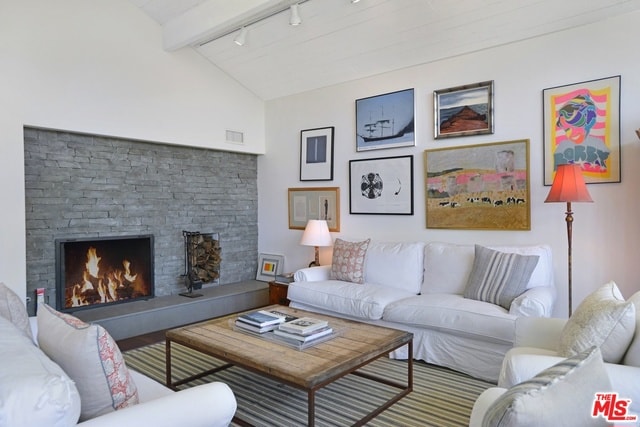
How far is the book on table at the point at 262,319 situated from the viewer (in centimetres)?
264

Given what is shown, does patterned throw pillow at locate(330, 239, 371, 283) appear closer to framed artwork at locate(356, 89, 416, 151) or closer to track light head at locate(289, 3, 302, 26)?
framed artwork at locate(356, 89, 416, 151)

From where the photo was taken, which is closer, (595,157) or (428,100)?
(595,157)

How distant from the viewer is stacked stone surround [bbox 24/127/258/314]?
377 cm

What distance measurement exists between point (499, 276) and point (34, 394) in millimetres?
2915

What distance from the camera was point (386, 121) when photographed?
4387 millimetres

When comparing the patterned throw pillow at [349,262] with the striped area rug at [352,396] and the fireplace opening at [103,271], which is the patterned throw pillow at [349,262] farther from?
the fireplace opening at [103,271]

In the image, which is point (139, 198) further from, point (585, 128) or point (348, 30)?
point (585, 128)

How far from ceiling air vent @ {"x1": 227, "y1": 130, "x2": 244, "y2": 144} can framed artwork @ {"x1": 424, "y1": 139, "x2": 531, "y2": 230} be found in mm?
2339

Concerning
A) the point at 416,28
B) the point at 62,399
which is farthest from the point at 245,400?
the point at 416,28

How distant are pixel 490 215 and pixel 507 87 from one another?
44.0 inches

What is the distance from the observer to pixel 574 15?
3.21 meters

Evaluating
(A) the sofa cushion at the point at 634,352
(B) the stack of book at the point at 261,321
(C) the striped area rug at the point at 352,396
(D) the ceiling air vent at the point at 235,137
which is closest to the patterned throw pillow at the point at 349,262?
(C) the striped area rug at the point at 352,396

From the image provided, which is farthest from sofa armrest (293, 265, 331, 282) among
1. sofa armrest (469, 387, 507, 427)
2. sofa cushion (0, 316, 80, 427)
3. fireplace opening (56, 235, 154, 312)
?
sofa cushion (0, 316, 80, 427)

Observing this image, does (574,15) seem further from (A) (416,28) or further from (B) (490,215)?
(B) (490,215)
